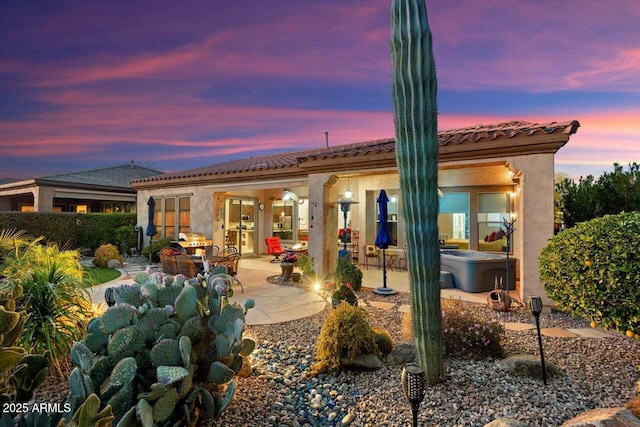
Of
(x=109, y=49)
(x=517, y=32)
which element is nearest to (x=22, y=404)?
(x=109, y=49)

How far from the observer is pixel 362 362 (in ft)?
12.8

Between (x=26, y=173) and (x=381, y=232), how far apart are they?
30.9 metres

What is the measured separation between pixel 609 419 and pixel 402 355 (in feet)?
6.61

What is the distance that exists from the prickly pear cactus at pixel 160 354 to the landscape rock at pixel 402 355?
197cm

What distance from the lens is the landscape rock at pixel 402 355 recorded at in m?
3.96

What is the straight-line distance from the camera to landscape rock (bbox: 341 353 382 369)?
3.87 meters

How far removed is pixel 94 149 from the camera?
16.8 m

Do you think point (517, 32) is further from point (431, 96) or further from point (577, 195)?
point (431, 96)

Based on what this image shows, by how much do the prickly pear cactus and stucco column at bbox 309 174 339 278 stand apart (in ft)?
20.5

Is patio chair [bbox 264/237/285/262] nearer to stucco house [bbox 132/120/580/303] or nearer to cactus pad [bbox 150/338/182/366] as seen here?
stucco house [bbox 132/120/580/303]

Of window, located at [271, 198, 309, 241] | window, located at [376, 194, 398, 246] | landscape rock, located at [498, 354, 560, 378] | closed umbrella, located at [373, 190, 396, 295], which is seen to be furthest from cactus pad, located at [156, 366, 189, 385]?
window, located at [271, 198, 309, 241]

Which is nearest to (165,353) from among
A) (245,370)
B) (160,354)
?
(160,354)

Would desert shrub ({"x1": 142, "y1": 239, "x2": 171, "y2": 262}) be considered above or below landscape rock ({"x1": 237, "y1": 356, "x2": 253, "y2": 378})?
above

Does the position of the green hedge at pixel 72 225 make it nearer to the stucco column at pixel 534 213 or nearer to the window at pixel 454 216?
the window at pixel 454 216
